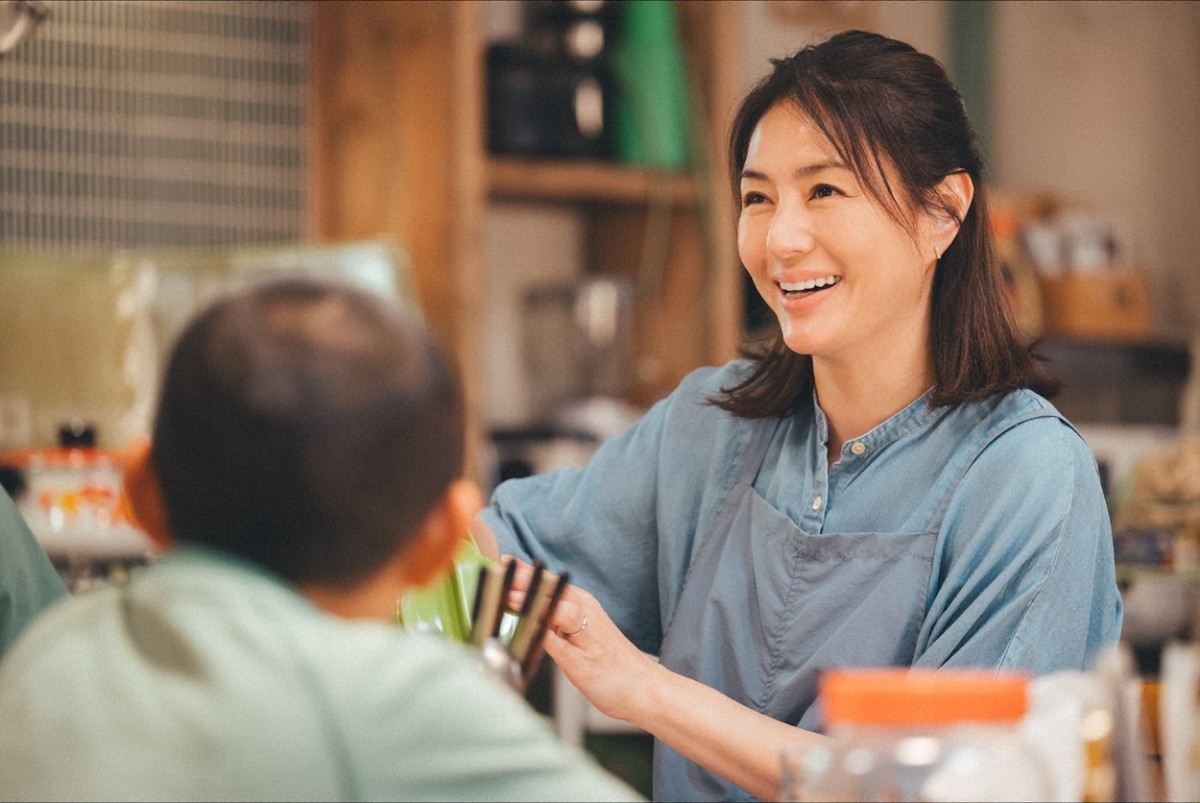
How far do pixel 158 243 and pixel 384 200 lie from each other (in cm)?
46

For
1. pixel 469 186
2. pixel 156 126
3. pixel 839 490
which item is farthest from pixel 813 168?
pixel 156 126

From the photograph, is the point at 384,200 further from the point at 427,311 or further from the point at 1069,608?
the point at 1069,608

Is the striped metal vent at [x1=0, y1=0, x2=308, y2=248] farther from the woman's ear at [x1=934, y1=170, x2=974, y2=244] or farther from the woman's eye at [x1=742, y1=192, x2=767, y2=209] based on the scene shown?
the woman's ear at [x1=934, y1=170, x2=974, y2=244]

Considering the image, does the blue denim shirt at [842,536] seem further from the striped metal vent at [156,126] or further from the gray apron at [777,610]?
the striped metal vent at [156,126]

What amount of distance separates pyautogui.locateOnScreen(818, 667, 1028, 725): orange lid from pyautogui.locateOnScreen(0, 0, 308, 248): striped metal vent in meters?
2.41

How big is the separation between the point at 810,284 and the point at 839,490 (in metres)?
0.20

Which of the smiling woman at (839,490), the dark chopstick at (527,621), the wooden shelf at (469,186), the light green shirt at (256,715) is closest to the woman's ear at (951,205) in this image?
the smiling woman at (839,490)

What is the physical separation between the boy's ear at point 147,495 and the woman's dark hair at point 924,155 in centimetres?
76

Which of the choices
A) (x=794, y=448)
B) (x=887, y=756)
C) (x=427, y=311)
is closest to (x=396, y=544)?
(x=887, y=756)

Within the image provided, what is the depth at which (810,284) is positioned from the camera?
1.34m

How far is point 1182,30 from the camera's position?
11.8 ft

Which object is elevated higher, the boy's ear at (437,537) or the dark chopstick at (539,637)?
the boy's ear at (437,537)

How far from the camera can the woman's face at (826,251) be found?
1.32m

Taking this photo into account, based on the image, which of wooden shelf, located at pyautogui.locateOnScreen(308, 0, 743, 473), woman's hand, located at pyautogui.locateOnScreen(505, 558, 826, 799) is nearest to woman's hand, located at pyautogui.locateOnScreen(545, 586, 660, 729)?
woman's hand, located at pyautogui.locateOnScreen(505, 558, 826, 799)
